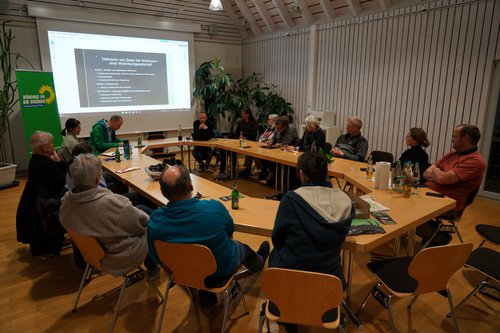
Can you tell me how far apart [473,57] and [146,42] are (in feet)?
20.4

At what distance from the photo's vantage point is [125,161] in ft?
14.0

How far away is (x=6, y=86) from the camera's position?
5.45 metres

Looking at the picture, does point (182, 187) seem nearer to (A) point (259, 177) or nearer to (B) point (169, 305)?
(B) point (169, 305)

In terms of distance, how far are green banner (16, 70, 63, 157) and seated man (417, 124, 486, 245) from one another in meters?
6.11

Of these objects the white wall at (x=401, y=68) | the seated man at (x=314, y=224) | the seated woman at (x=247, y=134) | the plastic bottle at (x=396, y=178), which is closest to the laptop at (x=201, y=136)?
the seated woman at (x=247, y=134)

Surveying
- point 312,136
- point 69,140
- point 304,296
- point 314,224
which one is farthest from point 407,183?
point 69,140

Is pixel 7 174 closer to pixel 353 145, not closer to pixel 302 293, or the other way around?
pixel 353 145

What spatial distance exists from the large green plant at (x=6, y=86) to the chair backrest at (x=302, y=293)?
5.86m

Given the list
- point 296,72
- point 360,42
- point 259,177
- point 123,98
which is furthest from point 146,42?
point 360,42

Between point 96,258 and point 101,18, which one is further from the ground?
point 101,18

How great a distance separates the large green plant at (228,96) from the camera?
7.80 m

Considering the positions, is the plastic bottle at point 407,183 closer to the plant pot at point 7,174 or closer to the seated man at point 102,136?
the seated man at point 102,136

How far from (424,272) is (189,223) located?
1.34 m

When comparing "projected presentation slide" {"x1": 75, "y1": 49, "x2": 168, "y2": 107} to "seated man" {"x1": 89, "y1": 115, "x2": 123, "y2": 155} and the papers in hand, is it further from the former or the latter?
the papers in hand
